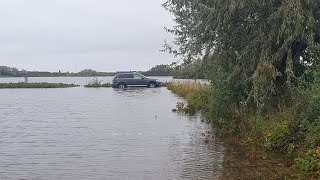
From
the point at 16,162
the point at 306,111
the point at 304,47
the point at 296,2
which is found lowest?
the point at 16,162

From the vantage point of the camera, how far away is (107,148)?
11883 millimetres

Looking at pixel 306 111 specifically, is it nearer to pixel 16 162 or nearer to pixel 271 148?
pixel 271 148

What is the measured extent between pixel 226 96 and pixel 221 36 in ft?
6.11

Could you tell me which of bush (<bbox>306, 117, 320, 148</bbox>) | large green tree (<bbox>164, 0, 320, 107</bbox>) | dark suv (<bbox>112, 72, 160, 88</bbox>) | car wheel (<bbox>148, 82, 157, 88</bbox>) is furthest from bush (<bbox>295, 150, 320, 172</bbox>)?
car wheel (<bbox>148, 82, 157, 88</bbox>)

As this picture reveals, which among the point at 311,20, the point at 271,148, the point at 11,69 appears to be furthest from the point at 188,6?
the point at 11,69

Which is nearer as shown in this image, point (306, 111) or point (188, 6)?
point (306, 111)

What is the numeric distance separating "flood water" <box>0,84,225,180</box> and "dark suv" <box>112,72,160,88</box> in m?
27.5

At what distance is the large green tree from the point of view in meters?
11.1

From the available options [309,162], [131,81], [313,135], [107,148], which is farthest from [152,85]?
[309,162]

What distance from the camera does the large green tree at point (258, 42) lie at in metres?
11.1

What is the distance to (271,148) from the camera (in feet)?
34.4

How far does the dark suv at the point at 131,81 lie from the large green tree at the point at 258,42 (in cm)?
3377

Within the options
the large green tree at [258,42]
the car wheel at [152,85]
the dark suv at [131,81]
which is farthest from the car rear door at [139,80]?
the large green tree at [258,42]

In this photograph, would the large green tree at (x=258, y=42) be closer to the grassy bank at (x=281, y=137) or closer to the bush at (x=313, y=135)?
the grassy bank at (x=281, y=137)
